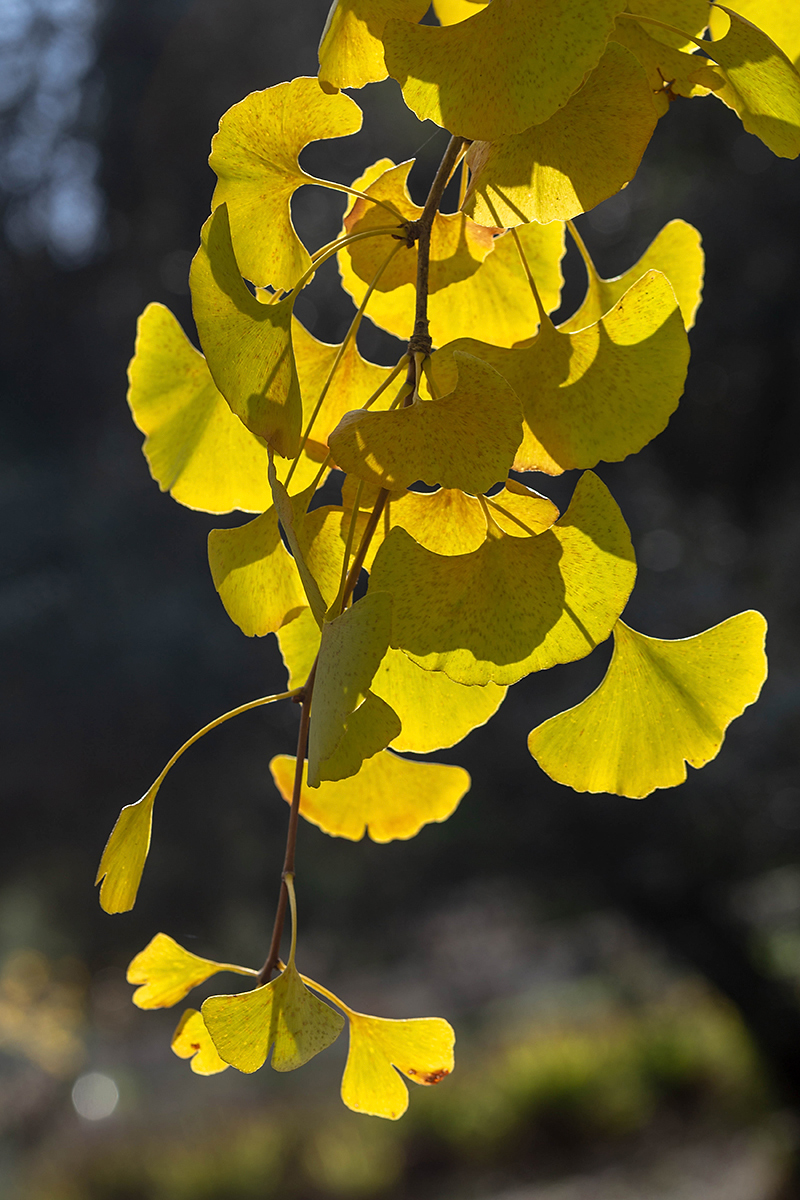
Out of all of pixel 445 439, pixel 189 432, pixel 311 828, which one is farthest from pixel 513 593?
pixel 311 828

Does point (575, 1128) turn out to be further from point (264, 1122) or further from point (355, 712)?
point (355, 712)

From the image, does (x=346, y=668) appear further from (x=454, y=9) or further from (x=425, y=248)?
(x=454, y=9)

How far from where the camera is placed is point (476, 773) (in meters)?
2.65

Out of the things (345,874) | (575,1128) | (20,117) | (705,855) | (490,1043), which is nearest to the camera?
(705,855)

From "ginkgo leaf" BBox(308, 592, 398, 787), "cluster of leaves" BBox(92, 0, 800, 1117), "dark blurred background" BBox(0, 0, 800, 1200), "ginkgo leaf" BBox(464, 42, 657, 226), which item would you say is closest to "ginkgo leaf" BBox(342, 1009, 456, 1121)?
"cluster of leaves" BBox(92, 0, 800, 1117)

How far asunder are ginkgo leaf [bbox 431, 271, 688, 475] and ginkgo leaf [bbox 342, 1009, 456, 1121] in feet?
0.55

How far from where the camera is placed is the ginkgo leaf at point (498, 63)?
0.18 m

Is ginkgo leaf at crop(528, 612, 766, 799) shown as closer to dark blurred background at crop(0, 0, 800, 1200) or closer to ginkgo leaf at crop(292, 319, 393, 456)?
ginkgo leaf at crop(292, 319, 393, 456)

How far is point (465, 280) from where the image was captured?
0.29 meters

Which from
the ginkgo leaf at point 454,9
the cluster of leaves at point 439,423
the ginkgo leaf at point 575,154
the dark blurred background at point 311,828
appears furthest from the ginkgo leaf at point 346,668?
the dark blurred background at point 311,828

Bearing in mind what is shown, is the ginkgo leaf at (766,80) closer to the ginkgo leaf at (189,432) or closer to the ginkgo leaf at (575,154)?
the ginkgo leaf at (575,154)

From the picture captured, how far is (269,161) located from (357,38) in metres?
0.04

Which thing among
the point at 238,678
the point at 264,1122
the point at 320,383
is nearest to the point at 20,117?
the point at 238,678

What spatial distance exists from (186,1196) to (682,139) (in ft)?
12.3
